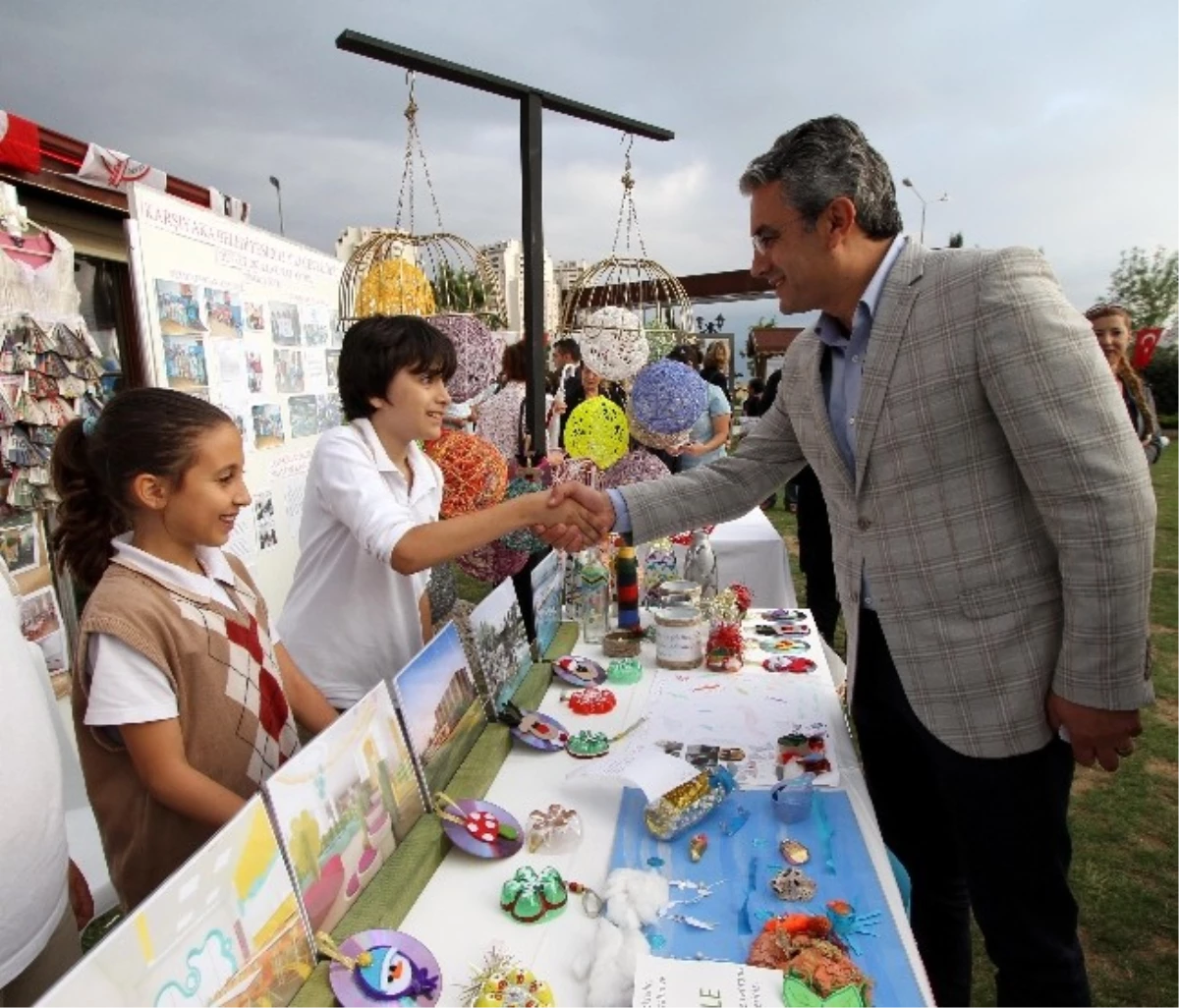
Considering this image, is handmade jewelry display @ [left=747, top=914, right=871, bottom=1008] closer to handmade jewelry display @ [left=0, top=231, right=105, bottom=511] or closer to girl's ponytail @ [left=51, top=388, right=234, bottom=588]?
girl's ponytail @ [left=51, top=388, right=234, bottom=588]

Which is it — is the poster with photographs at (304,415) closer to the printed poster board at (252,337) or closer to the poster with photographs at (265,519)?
the printed poster board at (252,337)

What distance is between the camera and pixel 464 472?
2.20 meters

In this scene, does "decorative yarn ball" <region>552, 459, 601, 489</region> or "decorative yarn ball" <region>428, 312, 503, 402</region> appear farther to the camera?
"decorative yarn ball" <region>552, 459, 601, 489</region>

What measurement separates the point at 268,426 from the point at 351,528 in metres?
2.57

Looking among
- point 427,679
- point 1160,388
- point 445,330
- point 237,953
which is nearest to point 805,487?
point 445,330

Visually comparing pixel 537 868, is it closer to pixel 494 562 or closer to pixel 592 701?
pixel 592 701

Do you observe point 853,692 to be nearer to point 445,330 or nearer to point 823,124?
point 823,124

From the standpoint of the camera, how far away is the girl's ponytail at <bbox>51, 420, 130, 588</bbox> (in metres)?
1.34

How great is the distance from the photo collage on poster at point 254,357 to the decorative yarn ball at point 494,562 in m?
1.12

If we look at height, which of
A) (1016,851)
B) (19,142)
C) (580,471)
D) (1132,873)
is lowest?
(1132,873)

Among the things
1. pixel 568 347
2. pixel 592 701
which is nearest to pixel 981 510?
pixel 592 701

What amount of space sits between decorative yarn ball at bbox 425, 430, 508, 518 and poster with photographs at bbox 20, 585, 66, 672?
5.78ft

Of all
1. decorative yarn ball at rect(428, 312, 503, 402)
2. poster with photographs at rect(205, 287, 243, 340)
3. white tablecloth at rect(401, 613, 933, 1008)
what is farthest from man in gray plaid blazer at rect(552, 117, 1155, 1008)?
poster with photographs at rect(205, 287, 243, 340)

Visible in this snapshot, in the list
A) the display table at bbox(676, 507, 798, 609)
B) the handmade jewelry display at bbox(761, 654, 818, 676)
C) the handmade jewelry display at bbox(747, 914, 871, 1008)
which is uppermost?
the handmade jewelry display at bbox(747, 914, 871, 1008)
